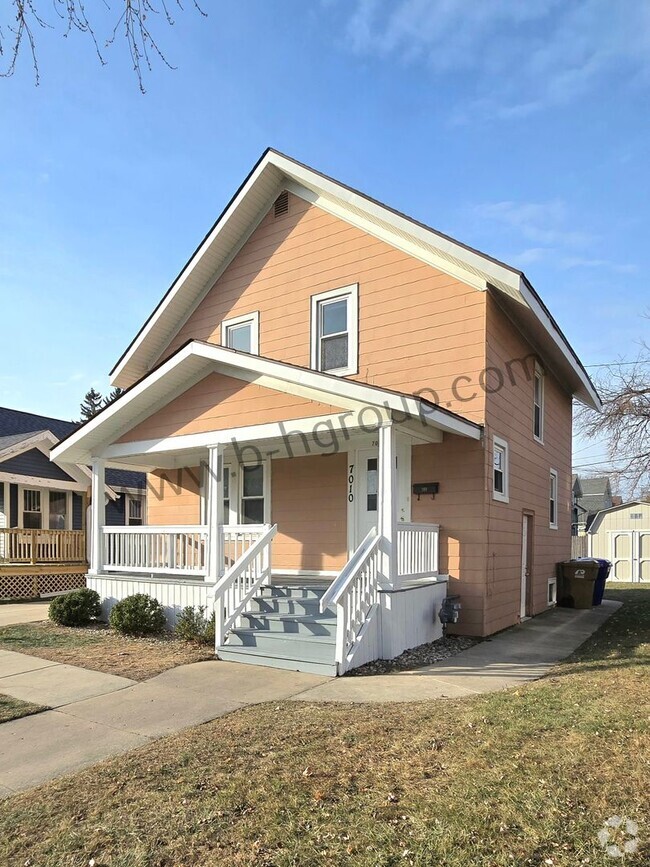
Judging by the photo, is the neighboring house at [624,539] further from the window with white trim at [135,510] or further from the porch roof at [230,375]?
the porch roof at [230,375]

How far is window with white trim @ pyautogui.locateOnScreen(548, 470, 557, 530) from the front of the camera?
15.3 m

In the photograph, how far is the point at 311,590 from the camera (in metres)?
9.30

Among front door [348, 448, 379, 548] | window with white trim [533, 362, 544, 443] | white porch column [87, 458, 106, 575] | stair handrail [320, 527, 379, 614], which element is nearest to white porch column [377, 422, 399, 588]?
stair handrail [320, 527, 379, 614]

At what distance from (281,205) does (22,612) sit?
10.1m

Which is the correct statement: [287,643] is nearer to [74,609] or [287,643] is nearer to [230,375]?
[230,375]

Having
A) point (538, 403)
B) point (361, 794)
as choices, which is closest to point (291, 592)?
point (361, 794)

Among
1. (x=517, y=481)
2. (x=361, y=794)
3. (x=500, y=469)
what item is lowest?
(x=361, y=794)

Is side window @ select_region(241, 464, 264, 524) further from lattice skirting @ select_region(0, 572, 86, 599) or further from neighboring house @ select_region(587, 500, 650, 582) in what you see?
neighboring house @ select_region(587, 500, 650, 582)

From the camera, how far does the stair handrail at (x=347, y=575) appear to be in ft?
24.0

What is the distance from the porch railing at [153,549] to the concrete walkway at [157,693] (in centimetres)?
269

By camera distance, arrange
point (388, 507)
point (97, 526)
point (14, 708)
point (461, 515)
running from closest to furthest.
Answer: point (14, 708) < point (388, 507) < point (461, 515) < point (97, 526)

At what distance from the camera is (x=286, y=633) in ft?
27.9

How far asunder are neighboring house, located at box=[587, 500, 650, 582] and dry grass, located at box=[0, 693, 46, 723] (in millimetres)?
25850

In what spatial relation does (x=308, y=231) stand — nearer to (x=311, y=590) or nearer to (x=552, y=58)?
(x=552, y=58)
